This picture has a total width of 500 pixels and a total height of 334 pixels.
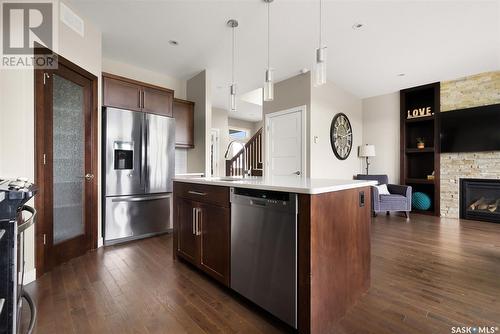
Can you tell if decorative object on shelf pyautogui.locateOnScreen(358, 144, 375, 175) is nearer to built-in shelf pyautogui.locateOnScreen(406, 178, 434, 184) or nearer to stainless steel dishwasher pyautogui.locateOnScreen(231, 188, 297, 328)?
built-in shelf pyautogui.locateOnScreen(406, 178, 434, 184)

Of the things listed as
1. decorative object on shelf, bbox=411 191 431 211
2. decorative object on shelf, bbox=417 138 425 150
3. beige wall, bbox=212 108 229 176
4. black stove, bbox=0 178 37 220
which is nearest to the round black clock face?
decorative object on shelf, bbox=417 138 425 150

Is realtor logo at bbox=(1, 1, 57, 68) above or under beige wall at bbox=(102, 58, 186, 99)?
under

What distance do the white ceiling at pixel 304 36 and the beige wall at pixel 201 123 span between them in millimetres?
231

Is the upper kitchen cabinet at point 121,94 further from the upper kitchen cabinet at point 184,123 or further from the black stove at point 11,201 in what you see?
the black stove at point 11,201

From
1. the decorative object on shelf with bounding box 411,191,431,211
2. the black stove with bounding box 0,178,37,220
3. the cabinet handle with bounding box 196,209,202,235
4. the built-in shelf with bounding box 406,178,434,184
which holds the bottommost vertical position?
the decorative object on shelf with bounding box 411,191,431,211

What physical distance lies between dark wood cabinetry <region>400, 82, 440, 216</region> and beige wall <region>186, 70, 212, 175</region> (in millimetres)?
4353

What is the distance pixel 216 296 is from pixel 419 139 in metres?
5.54

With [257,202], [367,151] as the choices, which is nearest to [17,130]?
[257,202]

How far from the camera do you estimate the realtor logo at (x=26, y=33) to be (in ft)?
6.29

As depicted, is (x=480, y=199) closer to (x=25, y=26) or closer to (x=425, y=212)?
(x=425, y=212)

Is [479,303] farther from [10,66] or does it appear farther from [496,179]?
[10,66]

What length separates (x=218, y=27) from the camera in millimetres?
2869

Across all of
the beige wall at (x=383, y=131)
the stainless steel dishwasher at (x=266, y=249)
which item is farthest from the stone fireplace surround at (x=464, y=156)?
the stainless steel dishwasher at (x=266, y=249)

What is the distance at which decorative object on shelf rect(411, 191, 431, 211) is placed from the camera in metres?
4.90
